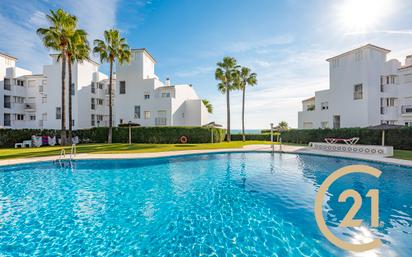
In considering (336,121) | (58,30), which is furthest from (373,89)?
(58,30)

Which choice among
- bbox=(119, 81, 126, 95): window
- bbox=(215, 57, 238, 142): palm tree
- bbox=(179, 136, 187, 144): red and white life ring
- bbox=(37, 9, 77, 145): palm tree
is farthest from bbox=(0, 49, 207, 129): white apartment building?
bbox=(37, 9, 77, 145): palm tree

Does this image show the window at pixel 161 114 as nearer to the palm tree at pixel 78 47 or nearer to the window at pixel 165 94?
the window at pixel 165 94

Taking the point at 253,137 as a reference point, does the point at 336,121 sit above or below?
above

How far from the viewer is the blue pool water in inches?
183

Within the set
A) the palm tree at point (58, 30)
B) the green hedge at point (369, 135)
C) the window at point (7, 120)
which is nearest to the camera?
the green hedge at point (369, 135)

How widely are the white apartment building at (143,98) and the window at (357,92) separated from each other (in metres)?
25.7

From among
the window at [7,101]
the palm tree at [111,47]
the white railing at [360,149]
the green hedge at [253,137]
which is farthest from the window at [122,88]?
the white railing at [360,149]

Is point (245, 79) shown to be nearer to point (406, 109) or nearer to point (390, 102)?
point (390, 102)

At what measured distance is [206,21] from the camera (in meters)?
17.2

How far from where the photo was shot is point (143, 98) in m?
30.8

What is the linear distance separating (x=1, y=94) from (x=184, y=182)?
40.5m

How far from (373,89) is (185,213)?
30.2 meters

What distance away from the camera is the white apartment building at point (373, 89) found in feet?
81.0

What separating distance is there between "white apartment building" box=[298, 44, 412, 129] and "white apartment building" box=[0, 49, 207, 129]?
22318 millimetres
